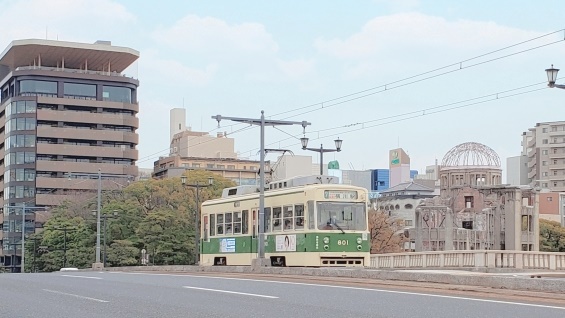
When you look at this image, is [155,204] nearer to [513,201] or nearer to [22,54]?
[513,201]

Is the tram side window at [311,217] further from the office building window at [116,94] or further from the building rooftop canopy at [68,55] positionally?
the office building window at [116,94]

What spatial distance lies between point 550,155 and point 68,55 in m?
83.3

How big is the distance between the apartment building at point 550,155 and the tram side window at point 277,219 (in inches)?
5133

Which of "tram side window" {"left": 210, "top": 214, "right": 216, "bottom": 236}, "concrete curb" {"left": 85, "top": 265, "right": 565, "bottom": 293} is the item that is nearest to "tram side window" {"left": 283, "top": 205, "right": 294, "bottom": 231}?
"concrete curb" {"left": 85, "top": 265, "right": 565, "bottom": 293}

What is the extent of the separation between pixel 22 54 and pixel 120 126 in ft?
55.9

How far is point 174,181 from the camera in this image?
88.9 m

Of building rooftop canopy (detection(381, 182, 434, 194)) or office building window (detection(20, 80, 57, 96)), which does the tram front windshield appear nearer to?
office building window (detection(20, 80, 57, 96))

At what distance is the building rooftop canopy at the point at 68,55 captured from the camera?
130m

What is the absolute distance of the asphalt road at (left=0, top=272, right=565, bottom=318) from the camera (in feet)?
46.0

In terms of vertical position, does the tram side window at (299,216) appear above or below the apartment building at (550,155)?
below

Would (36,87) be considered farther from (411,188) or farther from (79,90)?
(411,188)

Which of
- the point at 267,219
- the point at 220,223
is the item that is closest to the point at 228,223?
the point at 220,223

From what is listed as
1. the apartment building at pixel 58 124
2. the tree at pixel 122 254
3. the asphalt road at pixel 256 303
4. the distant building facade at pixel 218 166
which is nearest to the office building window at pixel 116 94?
the apartment building at pixel 58 124

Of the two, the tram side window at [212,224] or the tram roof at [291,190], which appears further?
the tram side window at [212,224]
